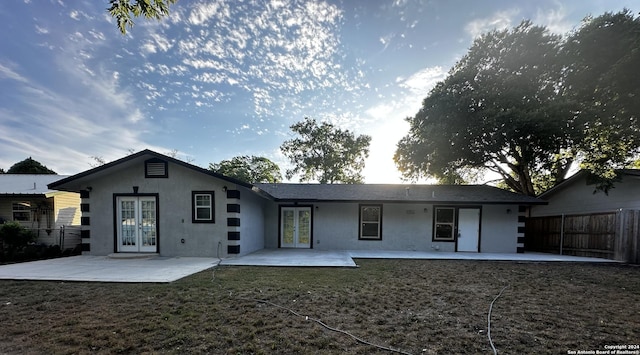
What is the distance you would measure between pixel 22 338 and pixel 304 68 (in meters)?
11.8

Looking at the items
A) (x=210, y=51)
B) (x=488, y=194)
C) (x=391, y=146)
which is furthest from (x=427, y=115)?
(x=210, y=51)

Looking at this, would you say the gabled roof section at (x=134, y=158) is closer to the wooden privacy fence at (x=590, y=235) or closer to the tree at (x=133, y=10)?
the tree at (x=133, y=10)

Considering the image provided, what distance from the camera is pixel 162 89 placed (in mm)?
12680

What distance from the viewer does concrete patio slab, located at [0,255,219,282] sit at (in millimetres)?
6238

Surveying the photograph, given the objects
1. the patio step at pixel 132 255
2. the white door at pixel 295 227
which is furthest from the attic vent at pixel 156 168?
the white door at pixel 295 227

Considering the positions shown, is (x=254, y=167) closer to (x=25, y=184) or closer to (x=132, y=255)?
(x=25, y=184)

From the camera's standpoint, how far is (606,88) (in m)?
10.6

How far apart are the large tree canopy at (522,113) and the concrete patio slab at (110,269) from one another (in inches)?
568

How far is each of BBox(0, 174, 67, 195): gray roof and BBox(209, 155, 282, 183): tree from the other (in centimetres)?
1663

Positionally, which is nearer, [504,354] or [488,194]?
[504,354]

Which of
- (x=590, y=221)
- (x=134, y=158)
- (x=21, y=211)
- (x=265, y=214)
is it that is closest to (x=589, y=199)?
(x=590, y=221)

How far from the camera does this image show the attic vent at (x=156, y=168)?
935cm

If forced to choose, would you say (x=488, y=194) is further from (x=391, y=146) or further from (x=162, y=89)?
(x=162, y=89)

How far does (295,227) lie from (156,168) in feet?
20.4
